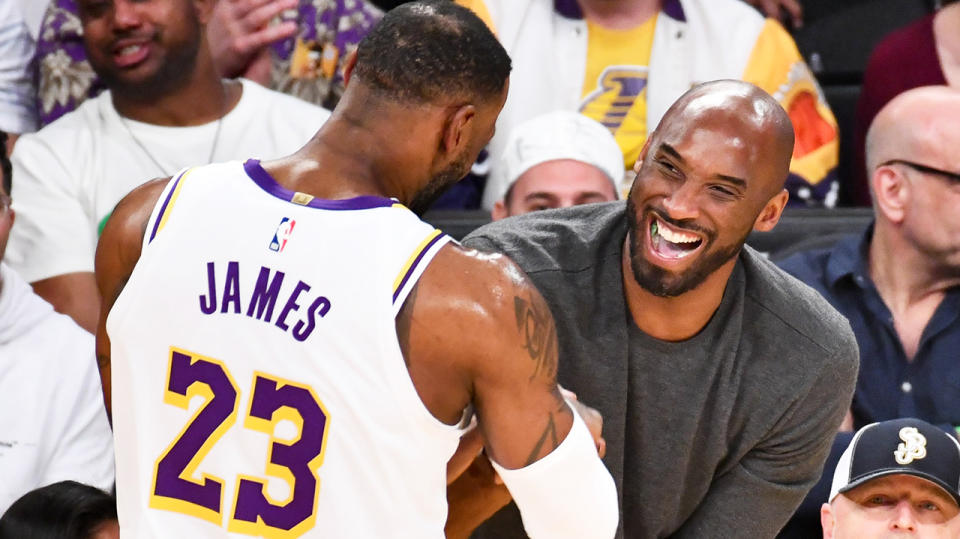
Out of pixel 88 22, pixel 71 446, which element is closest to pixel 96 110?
pixel 88 22

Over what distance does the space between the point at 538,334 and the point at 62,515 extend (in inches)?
50.6

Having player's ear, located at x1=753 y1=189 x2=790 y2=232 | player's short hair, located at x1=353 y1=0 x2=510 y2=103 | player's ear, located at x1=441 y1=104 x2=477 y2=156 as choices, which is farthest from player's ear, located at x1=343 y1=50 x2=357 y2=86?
player's ear, located at x1=753 y1=189 x2=790 y2=232

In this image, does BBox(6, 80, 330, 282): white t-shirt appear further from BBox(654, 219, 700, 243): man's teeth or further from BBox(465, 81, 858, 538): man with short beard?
BBox(654, 219, 700, 243): man's teeth

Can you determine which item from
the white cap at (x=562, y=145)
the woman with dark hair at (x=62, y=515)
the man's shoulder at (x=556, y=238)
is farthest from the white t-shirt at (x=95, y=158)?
the man's shoulder at (x=556, y=238)

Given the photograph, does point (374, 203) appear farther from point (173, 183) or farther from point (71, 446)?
point (71, 446)

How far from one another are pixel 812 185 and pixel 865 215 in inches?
8.9

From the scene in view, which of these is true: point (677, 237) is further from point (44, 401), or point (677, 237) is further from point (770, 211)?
point (44, 401)

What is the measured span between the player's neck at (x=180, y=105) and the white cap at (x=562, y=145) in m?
0.80

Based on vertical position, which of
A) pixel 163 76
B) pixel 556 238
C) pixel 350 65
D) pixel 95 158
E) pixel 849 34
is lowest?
pixel 849 34

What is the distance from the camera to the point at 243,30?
417cm

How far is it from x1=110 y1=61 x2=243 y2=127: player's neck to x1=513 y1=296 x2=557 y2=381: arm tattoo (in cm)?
201

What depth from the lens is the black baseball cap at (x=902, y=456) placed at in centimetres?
304

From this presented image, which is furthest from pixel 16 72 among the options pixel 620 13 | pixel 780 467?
pixel 780 467

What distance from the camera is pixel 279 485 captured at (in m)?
2.05
